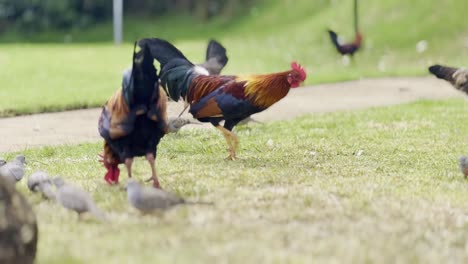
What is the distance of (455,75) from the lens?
8.27 metres

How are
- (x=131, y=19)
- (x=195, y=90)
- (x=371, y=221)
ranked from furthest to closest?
(x=131, y=19) → (x=195, y=90) → (x=371, y=221)

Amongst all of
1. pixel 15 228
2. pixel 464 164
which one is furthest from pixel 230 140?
pixel 15 228

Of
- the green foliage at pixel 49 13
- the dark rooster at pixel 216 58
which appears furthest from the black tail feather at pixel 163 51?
the green foliage at pixel 49 13

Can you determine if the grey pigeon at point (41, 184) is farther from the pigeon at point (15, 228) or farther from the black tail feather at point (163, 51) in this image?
the black tail feather at point (163, 51)

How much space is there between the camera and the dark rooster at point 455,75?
8.16 m

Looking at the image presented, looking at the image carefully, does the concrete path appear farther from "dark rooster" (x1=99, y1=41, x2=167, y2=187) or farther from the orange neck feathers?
"dark rooster" (x1=99, y1=41, x2=167, y2=187)

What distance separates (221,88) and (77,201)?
3.12m

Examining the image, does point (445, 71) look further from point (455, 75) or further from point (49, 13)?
point (49, 13)

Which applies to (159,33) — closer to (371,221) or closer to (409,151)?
(409,151)

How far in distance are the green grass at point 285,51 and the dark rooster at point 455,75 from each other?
6964 millimetres

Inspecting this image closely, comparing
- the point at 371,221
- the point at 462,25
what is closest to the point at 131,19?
the point at 462,25

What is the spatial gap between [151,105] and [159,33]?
89.6 ft

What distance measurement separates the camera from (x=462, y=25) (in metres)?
22.9

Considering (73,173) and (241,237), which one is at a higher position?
(241,237)
